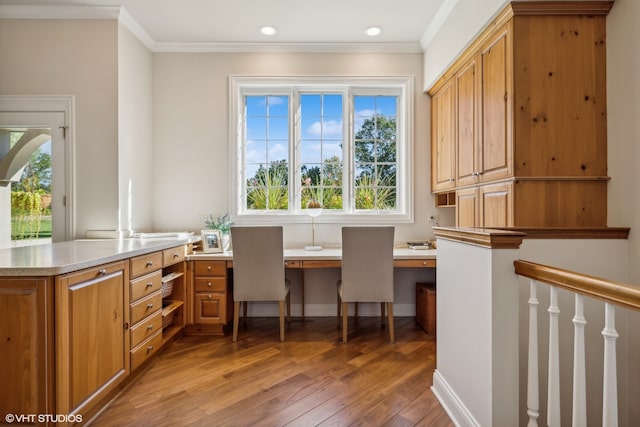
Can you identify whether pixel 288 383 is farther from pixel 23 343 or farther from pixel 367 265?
pixel 23 343

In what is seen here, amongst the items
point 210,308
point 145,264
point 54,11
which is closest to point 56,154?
point 54,11

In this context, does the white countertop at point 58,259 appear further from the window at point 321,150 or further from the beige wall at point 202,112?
the window at point 321,150

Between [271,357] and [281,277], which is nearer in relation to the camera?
[271,357]

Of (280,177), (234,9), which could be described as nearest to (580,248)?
(280,177)

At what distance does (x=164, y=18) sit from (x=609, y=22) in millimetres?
3337

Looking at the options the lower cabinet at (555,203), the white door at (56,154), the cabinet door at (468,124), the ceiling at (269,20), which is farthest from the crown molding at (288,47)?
the lower cabinet at (555,203)

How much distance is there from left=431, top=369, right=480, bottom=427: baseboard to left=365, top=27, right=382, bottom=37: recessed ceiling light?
2970 mm

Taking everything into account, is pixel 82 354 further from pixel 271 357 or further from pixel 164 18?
pixel 164 18

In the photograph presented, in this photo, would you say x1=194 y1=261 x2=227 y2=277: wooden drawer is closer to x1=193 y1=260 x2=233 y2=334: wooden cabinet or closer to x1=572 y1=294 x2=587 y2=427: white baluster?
x1=193 y1=260 x2=233 y2=334: wooden cabinet

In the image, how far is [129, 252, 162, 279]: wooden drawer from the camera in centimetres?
212

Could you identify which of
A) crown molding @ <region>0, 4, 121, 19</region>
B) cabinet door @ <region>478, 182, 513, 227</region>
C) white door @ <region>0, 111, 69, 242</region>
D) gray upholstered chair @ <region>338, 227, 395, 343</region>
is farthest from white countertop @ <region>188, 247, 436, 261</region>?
crown molding @ <region>0, 4, 121, 19</region>

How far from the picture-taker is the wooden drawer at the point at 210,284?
2916 mm

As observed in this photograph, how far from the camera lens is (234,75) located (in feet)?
11.4

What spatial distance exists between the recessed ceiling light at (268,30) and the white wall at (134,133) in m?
1.22
